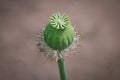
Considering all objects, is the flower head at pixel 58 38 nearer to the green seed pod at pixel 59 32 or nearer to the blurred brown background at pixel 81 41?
the green seed pod at pixel 59 32

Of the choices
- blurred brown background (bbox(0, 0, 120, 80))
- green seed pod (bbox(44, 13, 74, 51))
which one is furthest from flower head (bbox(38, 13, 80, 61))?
blurred brown background (bbox(0, 0, 120, 80))

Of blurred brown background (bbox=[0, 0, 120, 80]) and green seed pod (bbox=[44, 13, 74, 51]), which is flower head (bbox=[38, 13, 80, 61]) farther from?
blurred brown background (bbox=[0, 0, 120, 80])

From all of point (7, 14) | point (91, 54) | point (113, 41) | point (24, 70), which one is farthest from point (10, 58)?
point (113, 41)

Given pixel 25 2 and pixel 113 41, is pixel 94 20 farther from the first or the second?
pixel 25 2

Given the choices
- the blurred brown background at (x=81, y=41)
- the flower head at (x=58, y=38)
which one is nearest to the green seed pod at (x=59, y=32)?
the flower head at (x=58, y=38)

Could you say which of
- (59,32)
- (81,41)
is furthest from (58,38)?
A: (81,41)

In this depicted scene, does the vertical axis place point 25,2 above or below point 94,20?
above

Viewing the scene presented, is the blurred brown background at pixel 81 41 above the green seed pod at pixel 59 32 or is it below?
above
